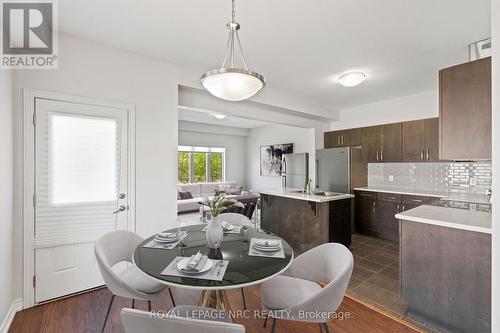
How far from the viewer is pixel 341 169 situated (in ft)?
15.3

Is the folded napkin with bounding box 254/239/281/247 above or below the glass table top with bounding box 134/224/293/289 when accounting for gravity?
above

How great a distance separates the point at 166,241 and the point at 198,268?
1.96ft

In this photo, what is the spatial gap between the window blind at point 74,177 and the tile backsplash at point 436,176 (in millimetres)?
4739

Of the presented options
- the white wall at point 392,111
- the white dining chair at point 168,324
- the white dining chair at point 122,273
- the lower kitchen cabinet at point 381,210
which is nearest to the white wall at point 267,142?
the white wall at point 392,111

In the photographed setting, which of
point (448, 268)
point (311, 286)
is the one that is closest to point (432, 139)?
point (448, 268)

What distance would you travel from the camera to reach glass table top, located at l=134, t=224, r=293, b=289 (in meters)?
1.23

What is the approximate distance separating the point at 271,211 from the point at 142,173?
2366 mm

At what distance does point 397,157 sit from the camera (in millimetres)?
4160

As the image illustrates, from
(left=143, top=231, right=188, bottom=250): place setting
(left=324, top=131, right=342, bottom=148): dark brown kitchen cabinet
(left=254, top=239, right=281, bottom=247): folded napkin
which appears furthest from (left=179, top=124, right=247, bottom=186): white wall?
(left=254, top=239, right=281, bottom=247): folded napkin

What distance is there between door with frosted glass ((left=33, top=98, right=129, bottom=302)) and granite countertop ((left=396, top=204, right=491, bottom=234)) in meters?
2.93

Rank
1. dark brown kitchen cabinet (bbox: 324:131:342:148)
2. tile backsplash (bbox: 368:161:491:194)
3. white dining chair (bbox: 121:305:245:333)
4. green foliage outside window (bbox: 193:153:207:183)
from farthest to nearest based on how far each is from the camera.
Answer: green foliage outside window (bbox: 193:153:207:183) → dark brown kitchen cabinet (bbox: 324:131:342:148) → tile backsplash (bbox: 368:161:491:194) → white dining chair (bbox: 121:305:245:333)

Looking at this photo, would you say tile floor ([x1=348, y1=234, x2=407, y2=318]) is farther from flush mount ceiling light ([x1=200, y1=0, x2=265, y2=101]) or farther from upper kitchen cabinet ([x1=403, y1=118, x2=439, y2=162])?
flush mount ceiling light ([x1=200, y1=0, x2=265, y2=101])

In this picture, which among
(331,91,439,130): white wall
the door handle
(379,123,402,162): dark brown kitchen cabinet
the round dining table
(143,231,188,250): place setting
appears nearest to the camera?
the round dining table

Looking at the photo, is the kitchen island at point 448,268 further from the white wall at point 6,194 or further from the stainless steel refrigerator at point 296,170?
the stainless steel refrigerator at point 296,170
